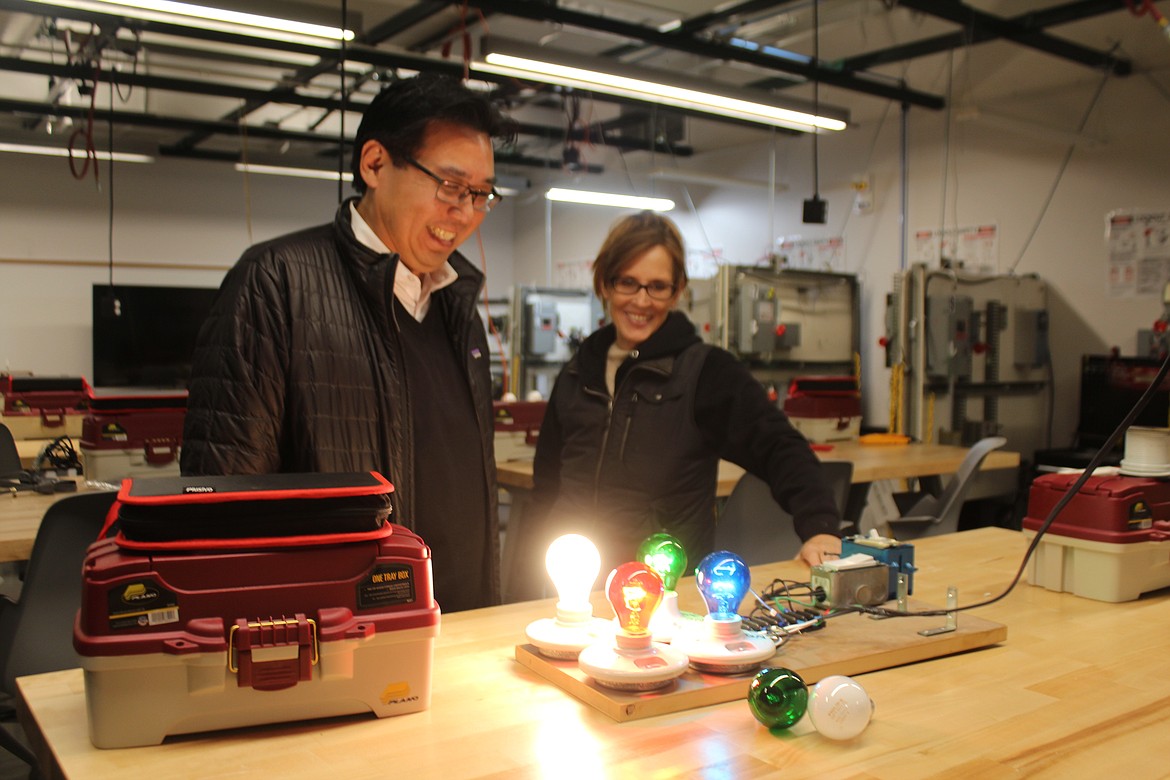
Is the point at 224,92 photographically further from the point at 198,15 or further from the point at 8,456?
the point at 198,15

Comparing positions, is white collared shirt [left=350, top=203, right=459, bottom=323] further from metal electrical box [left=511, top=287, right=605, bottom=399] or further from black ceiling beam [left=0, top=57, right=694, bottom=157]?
metal electrical box [left=511, top=287, right=605, bottom=399]

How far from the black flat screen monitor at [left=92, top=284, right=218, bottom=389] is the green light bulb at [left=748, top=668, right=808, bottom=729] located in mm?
9540

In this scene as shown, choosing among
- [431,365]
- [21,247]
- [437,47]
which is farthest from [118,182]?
[431,365]

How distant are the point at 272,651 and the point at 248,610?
0.05m

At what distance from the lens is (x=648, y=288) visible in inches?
89.3

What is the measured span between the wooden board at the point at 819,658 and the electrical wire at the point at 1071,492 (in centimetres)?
3

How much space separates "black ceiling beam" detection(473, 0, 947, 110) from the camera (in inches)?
196

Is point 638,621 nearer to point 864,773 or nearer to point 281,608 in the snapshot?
point 864,773

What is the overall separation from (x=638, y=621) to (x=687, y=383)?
1.05m

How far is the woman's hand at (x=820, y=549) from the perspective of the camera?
1.80m

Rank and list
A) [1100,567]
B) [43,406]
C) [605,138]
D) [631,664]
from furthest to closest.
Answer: [605,138] < [43,406] < [1100,567] < [631,664]

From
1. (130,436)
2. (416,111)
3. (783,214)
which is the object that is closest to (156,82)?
(130,436)

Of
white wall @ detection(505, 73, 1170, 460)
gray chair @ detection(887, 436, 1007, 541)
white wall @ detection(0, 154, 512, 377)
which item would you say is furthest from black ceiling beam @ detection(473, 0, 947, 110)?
white wall @ detection(0, 154, 512, 377)

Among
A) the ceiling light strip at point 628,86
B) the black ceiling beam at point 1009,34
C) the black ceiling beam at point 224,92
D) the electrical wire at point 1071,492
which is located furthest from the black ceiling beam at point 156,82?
the electrical wire at point 1071,492
